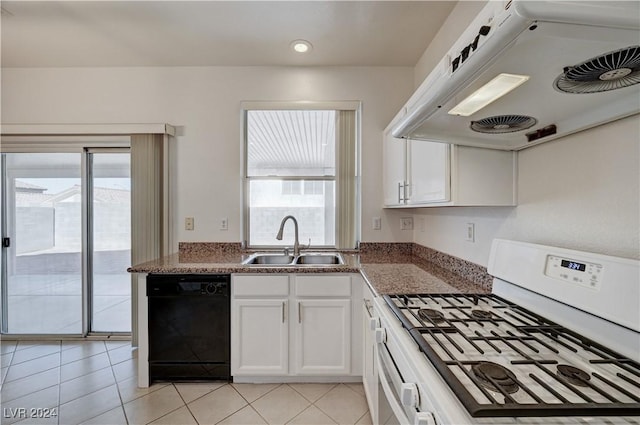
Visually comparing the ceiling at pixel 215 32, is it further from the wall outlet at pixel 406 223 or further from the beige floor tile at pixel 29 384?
the beige floor tile at pixel 29 384

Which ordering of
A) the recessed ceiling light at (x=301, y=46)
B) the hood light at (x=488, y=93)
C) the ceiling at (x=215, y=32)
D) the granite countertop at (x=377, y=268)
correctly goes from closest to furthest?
the hood light at (x=488, y=93), the granite countertop at (x=377, y=268), the ceiling at (x=215, y=32), the recessed ceiling light at (x=301, y=46)

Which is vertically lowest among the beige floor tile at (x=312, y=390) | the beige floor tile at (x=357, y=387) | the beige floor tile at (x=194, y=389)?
the beige floor tile at (x=194, y=389)

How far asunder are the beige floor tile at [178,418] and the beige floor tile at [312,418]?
0.61 metres

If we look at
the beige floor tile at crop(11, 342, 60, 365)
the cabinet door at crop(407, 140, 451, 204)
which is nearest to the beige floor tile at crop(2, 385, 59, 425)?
the beige floor tile at crop(11, 342, 60, 365)

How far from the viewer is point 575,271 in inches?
35.0

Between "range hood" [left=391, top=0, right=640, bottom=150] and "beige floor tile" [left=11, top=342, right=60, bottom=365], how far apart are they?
3.44m

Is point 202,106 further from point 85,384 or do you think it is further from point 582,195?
point 582,195

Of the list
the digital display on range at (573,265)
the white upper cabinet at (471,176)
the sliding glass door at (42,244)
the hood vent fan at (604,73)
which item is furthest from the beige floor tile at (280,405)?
the sliding glass door at (42,244)

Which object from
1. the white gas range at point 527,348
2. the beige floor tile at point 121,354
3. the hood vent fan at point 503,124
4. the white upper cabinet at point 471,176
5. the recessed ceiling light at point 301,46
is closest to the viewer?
the white gas range at point 527,348

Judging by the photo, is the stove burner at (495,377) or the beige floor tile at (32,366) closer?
the stove burner at (495,377)

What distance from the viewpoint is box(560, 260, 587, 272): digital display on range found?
2.84ft

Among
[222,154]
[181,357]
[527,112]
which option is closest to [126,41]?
[222,154]

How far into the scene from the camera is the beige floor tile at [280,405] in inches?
66.4

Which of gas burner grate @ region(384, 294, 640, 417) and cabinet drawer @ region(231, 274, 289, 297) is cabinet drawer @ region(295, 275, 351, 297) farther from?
gas burner grate @ region(384, 294, 640, 417)
